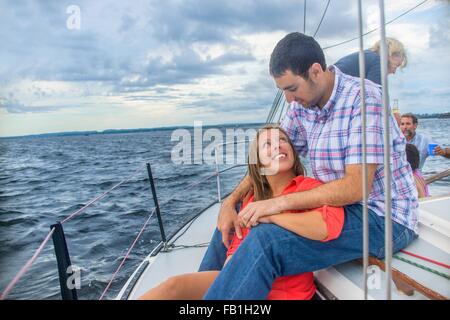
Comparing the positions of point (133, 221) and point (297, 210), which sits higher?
point (297, 210)

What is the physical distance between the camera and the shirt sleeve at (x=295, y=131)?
1460mm

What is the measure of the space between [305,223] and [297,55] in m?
0.52

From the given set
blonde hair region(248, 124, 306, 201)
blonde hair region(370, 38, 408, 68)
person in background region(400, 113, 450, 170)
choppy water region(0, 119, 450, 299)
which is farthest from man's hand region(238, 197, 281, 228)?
person in background region(400, 113, 450, 170)

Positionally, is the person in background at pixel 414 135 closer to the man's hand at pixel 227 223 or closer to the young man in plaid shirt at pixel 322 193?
the young man in plaid shirt at pixel 322 193

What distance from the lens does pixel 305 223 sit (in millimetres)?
1008

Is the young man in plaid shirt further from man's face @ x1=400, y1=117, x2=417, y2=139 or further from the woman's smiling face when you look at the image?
man's face @ x1=400, y1=117, x2=417, y2=139

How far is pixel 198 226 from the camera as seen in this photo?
2.49 metres

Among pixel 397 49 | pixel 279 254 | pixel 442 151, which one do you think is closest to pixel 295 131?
pixel 279 254

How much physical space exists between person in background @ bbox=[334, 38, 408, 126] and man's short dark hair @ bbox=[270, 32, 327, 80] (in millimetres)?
904

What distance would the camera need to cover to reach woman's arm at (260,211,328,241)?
1006 millimetres

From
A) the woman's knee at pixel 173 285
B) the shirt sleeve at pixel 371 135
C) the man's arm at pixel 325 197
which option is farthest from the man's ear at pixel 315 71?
the woman's knee at pixel 173 285

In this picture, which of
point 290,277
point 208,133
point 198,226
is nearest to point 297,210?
point 290,277
